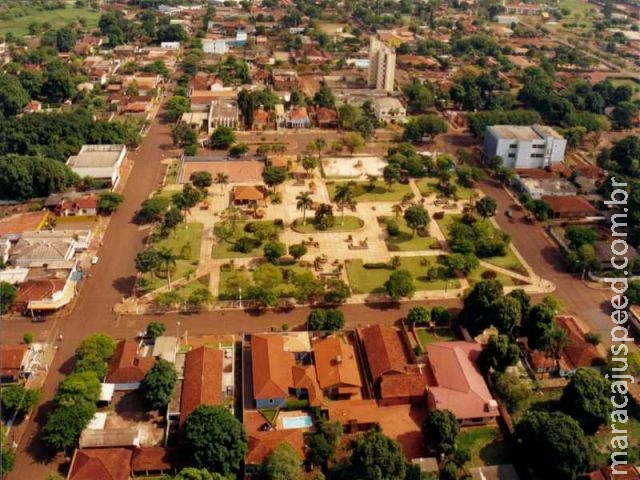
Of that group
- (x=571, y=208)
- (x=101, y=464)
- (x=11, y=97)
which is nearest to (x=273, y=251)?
(x=101, y=464)

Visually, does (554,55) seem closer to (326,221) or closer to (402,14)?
(402,14)

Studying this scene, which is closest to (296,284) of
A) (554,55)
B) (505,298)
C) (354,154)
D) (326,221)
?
(326,221)

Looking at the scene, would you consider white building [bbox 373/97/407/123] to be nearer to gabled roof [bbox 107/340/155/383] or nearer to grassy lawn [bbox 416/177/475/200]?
grassy lawn [bbox 416/177/475/200]

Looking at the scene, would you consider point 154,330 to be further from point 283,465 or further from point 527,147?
point 527,147

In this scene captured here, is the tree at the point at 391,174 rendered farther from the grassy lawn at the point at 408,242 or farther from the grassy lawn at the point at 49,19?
the grassy lawn at the point at 49,19

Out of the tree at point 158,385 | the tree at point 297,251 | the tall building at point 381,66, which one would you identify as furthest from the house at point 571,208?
the tall building at point 381,66
